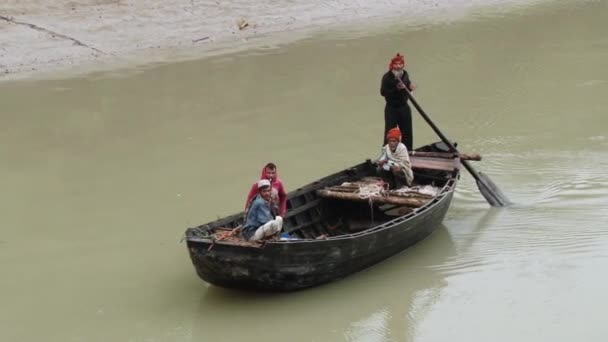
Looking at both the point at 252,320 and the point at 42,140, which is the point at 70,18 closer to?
the point at 42,140

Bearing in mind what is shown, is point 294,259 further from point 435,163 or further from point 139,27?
point 139,27

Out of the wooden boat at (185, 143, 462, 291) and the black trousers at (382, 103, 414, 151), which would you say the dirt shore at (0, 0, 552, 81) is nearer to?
the black trousers at (382, 103, 414, 151)

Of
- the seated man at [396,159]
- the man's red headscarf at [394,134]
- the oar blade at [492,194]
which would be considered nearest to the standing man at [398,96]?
the seated man at [396,159]

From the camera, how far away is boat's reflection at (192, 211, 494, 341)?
25.6 feet

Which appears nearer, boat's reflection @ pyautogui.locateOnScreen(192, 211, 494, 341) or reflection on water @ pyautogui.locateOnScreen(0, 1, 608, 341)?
boat's reflection @ pyautogui.locateOnScreen(192, 211, 494, 341)

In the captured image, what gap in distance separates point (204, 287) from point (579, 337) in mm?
3811

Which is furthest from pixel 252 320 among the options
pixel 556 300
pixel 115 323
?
pixel 556 300

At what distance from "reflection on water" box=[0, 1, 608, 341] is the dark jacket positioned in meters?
1.65

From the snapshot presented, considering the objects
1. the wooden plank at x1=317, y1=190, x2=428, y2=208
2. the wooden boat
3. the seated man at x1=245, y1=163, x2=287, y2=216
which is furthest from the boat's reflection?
the seated man at x1=245, y1=163, x2=287, y2=216

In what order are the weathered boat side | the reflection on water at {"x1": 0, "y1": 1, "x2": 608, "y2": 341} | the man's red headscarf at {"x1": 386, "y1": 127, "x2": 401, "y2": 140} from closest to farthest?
the weathered boat side < the reflection on water at {"x1": 0, "y1": 1, "x2": 608, "y2": 341} < the man's red headscarf at {"x1": 386, "y1": 127, "x2": 401, "y2": 140}

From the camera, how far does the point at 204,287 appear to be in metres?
8.55

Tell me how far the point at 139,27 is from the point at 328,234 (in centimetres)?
1322

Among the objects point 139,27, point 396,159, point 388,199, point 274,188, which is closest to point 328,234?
point 388,199

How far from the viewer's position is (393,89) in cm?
1052
